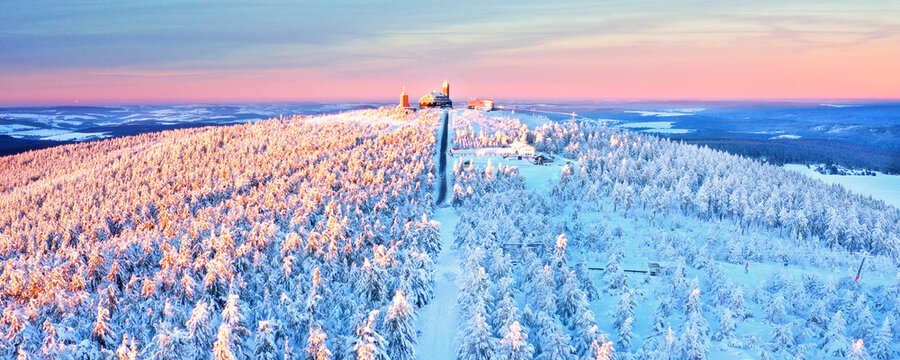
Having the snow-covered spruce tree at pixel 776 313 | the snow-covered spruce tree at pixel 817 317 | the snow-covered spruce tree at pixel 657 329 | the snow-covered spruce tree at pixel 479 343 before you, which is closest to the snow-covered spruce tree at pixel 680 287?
the snow-covered spruce tree at pixel 657 329

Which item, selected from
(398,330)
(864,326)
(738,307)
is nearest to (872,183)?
(864,326)

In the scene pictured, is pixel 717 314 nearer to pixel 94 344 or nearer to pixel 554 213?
pixel 554 213

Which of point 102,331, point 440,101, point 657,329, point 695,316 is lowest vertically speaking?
point 657,329

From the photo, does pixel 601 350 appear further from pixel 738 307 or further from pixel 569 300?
pixel 738 307

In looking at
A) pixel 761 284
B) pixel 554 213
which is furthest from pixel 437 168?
pixel 761 284

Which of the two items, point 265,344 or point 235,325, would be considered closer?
point 235,325

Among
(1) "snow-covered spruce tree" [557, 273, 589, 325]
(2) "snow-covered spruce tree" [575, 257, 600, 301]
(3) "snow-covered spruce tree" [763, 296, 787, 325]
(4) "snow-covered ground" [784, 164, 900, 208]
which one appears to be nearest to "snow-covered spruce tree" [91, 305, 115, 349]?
(1) "snow-covered spruce tree" [557, 273, 589, 325]

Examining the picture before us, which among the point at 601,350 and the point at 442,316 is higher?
the point at 601,350
